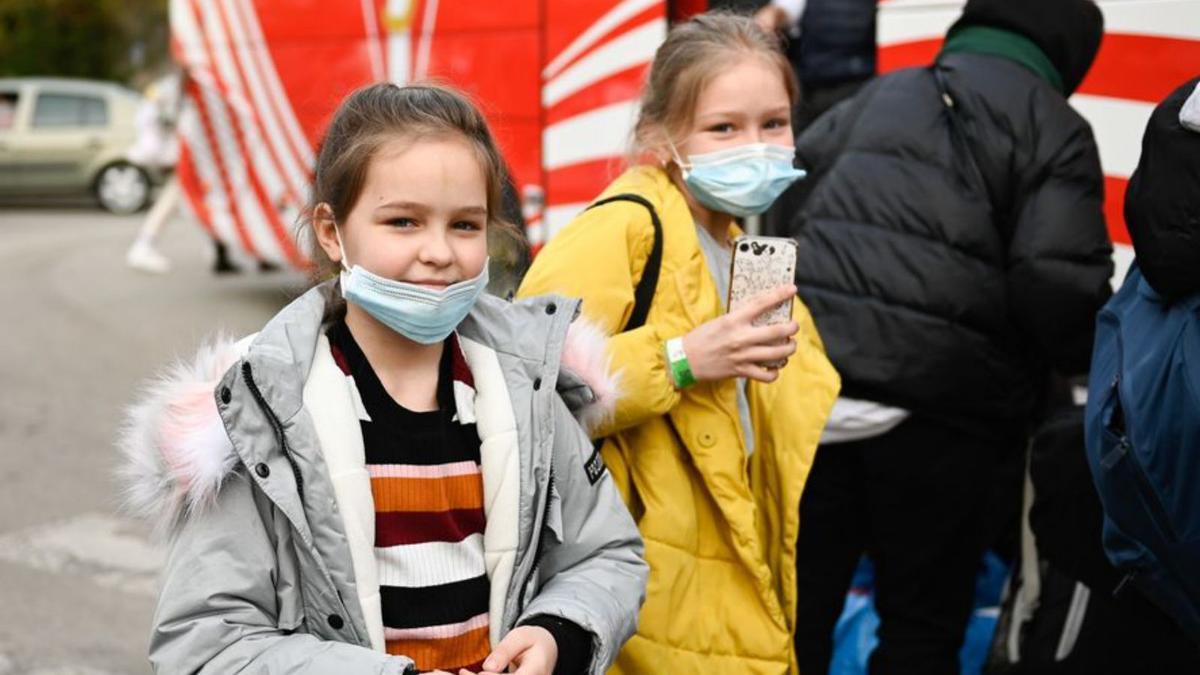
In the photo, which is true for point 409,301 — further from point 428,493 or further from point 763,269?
point 763,269

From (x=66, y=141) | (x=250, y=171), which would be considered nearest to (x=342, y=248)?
(x=250, y=171)

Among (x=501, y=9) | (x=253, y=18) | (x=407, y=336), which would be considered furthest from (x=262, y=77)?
(x=407, y=336)

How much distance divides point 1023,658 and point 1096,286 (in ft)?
3.42

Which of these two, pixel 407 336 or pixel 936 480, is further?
pixel 936 480


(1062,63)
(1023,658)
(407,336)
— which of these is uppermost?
(1062,63)

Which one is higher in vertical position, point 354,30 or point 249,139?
point 354,30

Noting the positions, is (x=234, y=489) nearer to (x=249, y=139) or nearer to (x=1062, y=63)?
(x=1062, y=63)

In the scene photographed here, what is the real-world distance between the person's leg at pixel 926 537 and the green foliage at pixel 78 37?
2632 cm

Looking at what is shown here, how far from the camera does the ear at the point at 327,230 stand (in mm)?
2039

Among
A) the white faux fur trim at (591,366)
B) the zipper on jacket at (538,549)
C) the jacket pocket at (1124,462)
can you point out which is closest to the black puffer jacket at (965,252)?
the jacket pocket at (1124,462)

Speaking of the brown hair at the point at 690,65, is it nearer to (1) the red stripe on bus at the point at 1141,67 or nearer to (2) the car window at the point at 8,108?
(1) the red stripe on bus at the point at 1141,67

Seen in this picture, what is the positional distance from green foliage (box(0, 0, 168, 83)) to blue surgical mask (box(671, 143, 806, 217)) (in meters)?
26.4

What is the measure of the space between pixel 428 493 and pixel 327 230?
16.8 inches

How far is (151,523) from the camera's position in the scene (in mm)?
1895
